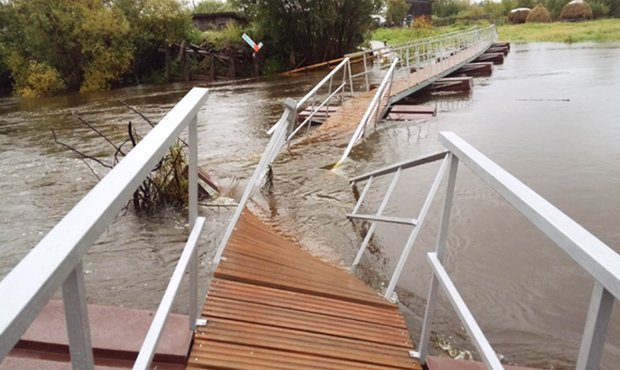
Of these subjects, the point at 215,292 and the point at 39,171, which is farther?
the point at 39,171

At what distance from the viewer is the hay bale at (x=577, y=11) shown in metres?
48.7

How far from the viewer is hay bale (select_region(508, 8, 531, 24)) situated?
52.8 metres

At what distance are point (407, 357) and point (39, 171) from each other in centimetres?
822

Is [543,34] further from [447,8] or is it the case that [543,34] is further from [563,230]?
[563,230]

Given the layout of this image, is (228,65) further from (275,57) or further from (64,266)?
(64,266)

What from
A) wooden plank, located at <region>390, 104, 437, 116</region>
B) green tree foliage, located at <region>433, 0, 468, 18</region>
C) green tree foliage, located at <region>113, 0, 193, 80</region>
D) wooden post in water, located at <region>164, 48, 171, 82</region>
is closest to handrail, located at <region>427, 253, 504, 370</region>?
wooden plank, located at <region>390, 104, 437, 116</region>

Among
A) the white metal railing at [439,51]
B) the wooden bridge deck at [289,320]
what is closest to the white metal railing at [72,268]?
the wooden bridge deck at [289,320]

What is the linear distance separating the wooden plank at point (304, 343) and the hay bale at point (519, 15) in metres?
59.5

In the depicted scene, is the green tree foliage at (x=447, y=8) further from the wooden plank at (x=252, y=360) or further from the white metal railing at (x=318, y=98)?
the wooden plank at (x=252, y=360)

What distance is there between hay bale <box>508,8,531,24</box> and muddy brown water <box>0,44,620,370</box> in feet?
150

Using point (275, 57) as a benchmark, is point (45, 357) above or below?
below

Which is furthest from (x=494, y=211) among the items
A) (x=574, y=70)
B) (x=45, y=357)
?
(x=574, y=70)

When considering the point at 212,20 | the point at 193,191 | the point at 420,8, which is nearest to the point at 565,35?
the point at 212,20

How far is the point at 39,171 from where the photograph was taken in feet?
27.3
